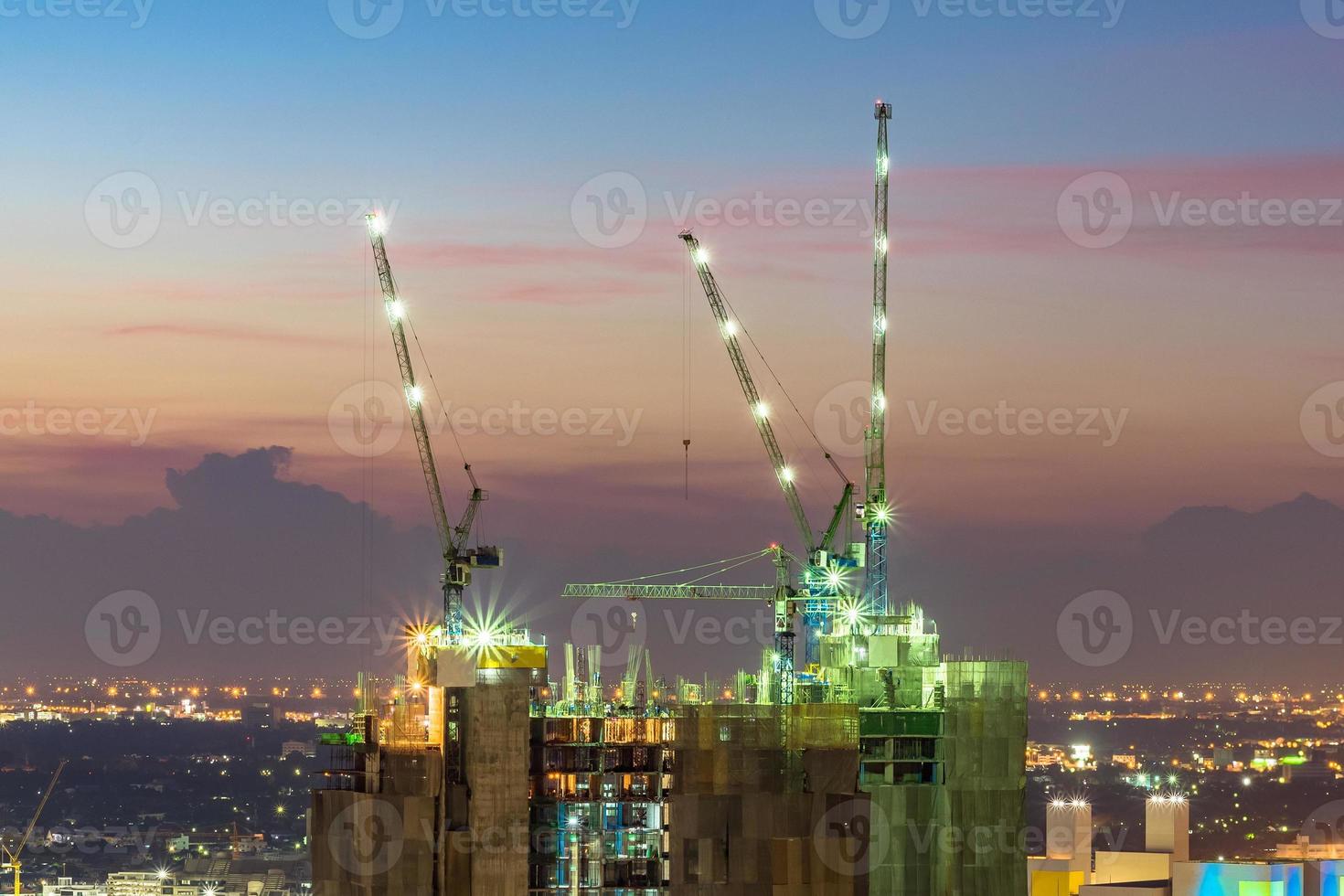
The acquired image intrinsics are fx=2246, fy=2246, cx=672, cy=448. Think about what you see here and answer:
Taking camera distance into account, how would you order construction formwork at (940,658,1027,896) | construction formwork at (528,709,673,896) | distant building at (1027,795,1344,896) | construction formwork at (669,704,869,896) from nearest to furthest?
construction formwork at (669,704,869,896) < construction formwork at (528,709,673,896) < construction formwork at (940,658,1027,896) < distant building at (1027,795,1344,896)

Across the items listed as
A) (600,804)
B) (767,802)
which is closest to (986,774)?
(767,802)

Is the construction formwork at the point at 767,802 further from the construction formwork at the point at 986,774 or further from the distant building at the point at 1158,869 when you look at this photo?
the distant building at the point at 1158,869

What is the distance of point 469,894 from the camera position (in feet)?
355

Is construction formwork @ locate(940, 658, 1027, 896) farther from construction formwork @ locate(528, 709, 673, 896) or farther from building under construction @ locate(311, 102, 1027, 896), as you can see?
construction formwork @ locate(528, 709, 673, 896)

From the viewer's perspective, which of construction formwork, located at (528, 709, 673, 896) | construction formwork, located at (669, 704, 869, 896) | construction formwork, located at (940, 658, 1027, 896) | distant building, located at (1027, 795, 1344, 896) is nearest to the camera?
construction formwork, located at (669, 704, 869, 896)

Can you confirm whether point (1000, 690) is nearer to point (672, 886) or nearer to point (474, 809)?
point (672, 886)

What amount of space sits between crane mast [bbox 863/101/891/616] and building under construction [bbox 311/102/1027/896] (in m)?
23.3

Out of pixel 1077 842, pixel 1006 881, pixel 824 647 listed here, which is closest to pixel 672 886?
pixel 1006 881

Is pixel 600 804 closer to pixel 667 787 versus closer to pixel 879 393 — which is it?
pixel 667 787

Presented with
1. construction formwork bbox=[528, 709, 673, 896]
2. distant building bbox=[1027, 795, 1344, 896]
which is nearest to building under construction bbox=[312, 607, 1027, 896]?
construction formwork bbox=[528, 709, 673, 896]

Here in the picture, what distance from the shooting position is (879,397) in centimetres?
14875

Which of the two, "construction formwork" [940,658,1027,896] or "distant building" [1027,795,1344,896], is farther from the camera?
"distant building" [1027,795,1344,896]

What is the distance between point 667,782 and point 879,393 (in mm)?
42297

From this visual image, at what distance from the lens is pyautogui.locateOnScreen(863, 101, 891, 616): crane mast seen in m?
148
